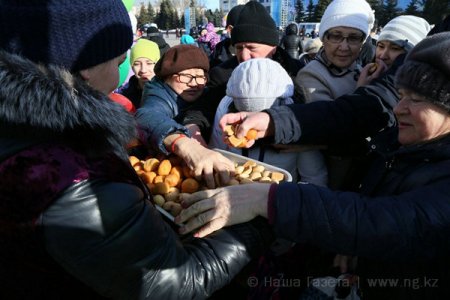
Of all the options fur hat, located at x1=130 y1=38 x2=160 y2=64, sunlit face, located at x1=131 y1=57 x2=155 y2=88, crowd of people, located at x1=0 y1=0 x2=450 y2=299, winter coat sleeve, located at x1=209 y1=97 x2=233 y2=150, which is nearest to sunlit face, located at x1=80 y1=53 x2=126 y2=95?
crowd of people, located at x1=0 y1=0 x2=450 y2=299

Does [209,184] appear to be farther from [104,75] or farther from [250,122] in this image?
[104,75]

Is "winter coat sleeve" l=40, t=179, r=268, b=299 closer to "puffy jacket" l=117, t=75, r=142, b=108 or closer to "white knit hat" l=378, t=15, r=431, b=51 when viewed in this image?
"white knit hat" l=378, t=15, r=431, b=51

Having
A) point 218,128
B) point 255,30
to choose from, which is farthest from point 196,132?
point 255,30

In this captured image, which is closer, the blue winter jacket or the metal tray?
the metal tray

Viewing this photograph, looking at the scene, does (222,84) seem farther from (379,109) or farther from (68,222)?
(68,222)

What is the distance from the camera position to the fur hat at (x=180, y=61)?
7.88 ft

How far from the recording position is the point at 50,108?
84 centimetres

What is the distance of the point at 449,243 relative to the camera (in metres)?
1.08

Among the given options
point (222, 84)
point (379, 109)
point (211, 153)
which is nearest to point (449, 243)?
point (379, 109)

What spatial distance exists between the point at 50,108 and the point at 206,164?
790 mm

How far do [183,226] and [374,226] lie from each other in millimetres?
644

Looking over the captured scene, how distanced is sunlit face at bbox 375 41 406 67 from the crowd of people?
695 millimetres

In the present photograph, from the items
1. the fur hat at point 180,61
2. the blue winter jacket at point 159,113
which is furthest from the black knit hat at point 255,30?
the blue winter jacket at point 159,113

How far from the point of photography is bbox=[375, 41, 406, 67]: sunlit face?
234cm
